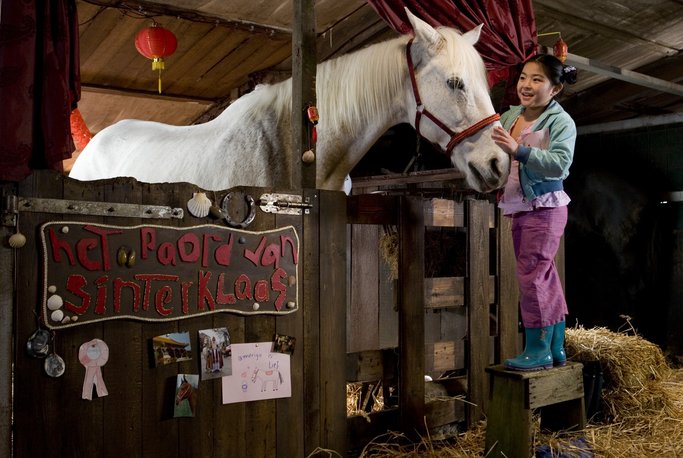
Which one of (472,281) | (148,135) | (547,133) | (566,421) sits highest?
(148,135)

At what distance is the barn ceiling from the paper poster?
125 inches

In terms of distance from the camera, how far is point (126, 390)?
2.23 meters

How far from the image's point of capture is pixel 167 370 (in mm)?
2326

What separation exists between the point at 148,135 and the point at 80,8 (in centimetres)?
142

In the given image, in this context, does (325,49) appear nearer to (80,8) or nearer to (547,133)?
(80,8)

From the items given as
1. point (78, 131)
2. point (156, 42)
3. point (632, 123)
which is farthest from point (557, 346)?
point (632, 123)

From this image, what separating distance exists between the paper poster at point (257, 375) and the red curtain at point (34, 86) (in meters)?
1.05

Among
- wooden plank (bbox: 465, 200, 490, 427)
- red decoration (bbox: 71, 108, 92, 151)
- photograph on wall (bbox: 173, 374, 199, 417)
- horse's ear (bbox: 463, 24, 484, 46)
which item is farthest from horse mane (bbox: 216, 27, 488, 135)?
red decoration (bbox: 71, 108, 92, 151)

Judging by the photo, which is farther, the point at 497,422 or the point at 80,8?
the point at 80,8

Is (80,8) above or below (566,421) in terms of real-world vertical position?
above

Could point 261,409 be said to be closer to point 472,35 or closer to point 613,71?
point 472,35

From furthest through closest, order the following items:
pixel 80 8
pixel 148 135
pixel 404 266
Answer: pixel 80 8 < pixel 148 135 < pixel 404 266

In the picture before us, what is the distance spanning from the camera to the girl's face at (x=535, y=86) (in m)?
2.91

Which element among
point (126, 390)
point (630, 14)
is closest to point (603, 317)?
point (630, 14)
